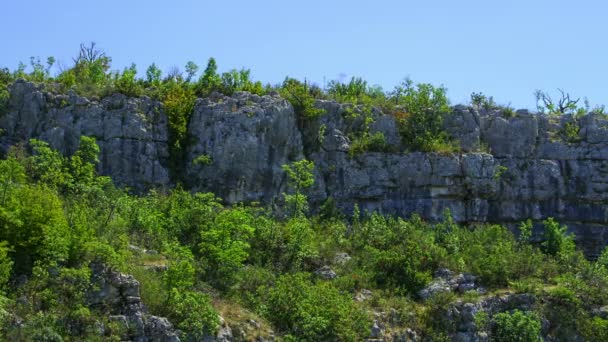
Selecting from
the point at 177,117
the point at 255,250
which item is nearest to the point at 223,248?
the point at 255,250

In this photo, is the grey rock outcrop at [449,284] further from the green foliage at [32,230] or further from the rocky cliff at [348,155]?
the green foliage at [32,230]

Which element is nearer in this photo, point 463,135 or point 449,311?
point 449,311

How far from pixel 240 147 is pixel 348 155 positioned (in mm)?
3951

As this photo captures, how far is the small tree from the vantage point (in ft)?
86.7

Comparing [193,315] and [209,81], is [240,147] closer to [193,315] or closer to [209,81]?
[209,81]

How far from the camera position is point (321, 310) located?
21.3 meters

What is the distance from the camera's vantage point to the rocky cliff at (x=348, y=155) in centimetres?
2708

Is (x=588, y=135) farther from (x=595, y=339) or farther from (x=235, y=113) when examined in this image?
(x=235, y=113)

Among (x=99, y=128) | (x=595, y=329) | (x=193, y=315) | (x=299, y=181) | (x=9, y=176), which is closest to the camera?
(x=193, y=315)

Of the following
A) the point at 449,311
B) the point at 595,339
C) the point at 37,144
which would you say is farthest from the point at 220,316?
the point at 595,339

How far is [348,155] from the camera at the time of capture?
95.4ft

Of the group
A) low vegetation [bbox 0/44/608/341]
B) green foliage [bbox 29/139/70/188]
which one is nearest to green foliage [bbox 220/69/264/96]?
low vegetation [bbox 0/44/608/341]

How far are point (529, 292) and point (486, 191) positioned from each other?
564 centimetres

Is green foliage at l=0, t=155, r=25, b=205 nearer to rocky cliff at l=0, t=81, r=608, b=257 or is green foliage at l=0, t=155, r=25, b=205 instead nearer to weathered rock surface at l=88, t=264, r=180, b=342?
weathered rock surface at l=88, t=264, r=180, b=342
